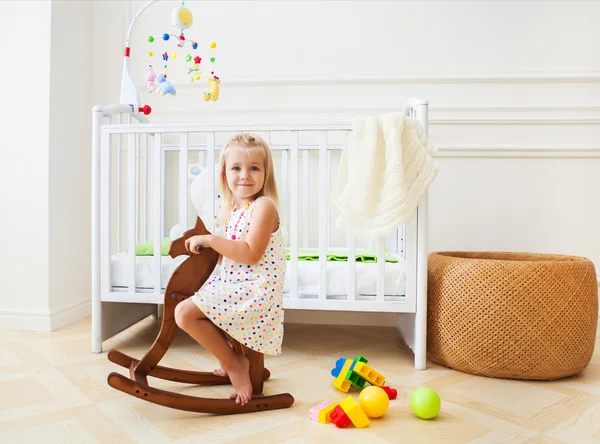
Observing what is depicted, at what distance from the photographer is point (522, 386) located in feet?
4.62

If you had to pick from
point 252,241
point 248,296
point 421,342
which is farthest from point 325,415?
point 421,342

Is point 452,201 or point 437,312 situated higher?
point 452,201

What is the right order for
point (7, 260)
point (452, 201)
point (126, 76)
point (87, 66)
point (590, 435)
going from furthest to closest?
point (87, 66) < point (452, 201) < point (7, 260) < point (126, 76) < point (590, 435)

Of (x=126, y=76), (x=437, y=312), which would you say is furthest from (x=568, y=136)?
(x=126, y=76)

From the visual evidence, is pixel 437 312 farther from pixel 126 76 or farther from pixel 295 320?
pixel 126 76

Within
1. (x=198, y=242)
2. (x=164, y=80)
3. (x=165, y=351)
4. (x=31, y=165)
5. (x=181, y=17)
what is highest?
(x=181, y=17)

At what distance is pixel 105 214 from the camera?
1.68 m

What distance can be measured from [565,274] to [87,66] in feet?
7.04

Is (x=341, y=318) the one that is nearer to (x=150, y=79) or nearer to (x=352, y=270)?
(x=352, y=270)

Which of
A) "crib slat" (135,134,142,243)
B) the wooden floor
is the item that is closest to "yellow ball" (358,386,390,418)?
the wooden floor

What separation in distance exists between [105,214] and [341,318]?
3.65 feet

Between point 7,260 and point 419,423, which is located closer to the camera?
point 419,423

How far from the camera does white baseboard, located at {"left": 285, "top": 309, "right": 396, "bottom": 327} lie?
224 cm

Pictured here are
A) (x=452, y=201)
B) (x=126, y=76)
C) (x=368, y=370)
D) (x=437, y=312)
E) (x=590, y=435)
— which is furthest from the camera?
(x=452, y=201)
